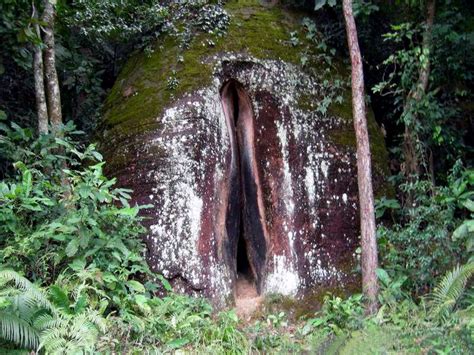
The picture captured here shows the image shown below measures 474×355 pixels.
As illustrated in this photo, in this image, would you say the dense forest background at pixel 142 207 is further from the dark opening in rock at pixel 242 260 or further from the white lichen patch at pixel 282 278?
the dark opening in rock at pixel 242 260

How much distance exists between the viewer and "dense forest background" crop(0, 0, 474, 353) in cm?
503

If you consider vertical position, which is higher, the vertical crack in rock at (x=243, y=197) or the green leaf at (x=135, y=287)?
the vertical crack in rock at (x=243, y=197)

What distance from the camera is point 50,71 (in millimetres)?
7711

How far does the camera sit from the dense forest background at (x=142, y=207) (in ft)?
16.5

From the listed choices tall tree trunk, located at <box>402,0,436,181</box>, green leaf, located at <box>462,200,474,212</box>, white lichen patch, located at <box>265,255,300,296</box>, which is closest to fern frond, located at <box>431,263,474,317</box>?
green leaf, located at <box>462,200,474,212</box>

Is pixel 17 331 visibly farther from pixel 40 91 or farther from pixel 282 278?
pixel 40 91

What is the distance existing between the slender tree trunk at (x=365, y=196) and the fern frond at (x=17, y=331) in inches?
142

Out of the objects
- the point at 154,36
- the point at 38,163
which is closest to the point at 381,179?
the point at 154,36

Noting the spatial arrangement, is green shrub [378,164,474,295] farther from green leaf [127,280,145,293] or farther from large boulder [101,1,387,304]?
green leaf [127,280,145,293]

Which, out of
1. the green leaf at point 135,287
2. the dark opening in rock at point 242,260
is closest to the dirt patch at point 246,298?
the dark opening in rock at point 242,260

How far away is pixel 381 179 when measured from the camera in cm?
808

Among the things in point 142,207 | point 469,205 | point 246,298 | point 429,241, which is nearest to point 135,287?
point 142,207

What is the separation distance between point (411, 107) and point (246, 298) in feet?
11.8

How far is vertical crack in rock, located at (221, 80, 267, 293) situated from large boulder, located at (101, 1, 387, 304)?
16 mm
